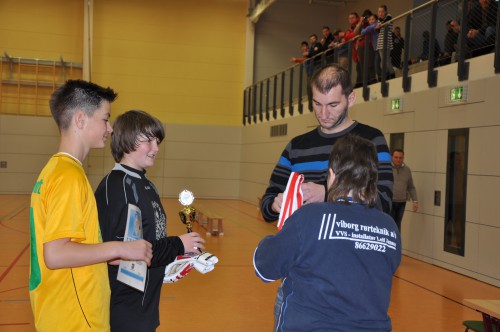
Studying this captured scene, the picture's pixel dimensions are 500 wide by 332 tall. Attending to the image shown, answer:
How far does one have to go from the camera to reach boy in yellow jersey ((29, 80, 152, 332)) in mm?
1903

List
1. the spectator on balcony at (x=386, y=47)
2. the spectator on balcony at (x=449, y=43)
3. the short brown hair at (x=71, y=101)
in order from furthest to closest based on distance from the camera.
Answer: the spectator on balcony at (x=386, y=47)
the spectator on balcony at (x=449, y=43)
the short brown hair at (x=71, y=101)

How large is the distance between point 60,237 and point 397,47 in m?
9.44

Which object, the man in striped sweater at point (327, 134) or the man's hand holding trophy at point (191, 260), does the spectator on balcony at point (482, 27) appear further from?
the man's hand holding trophy at point (191, 260)

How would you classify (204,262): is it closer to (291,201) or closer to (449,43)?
(291,201)

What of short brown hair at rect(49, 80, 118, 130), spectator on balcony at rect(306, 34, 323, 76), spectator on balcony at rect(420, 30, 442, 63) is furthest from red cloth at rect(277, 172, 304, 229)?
spectator on balcony at rect(306, 34, 323, 76)

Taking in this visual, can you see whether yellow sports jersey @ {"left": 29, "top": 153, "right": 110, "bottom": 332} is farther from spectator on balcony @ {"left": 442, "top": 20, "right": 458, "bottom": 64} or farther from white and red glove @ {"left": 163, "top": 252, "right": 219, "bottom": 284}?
spectator on balcony @ {"left": 442, "top": 20, "right": 458, "bottom": 64}

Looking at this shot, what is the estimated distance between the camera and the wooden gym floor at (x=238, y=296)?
5316 millimetres

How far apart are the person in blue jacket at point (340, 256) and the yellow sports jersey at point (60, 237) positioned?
2.24 ft

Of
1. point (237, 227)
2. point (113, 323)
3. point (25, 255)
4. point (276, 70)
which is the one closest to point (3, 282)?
point (25, 255)

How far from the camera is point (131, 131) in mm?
2527

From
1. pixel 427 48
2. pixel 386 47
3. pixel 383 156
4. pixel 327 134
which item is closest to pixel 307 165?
pixel 327 134

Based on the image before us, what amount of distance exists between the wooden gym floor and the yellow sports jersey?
126 inches

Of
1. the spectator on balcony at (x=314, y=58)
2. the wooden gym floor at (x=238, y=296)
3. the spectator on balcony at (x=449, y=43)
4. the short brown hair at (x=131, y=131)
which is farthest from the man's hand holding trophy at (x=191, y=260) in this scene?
the spectator on balcony at (x=314, y=58)

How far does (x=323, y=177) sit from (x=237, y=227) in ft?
34.8
